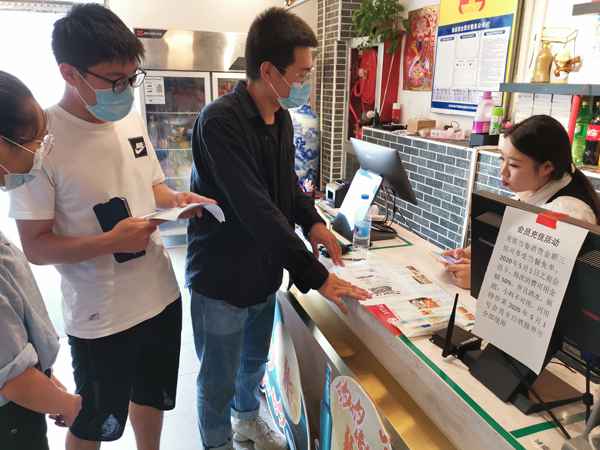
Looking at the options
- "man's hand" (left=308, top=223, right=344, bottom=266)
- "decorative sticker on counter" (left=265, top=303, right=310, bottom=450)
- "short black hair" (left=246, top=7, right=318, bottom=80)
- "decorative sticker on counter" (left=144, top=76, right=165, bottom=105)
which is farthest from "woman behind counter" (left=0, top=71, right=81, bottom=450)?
"decorative sticker on counter" (left=144, top=76, right=165, bottom=105)

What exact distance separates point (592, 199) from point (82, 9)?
69.4 inches

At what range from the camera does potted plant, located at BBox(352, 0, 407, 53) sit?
353 centimetres

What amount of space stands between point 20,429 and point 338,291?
2.95ft

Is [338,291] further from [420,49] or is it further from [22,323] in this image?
[420,49]

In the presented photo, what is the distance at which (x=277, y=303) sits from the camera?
1.93 metres

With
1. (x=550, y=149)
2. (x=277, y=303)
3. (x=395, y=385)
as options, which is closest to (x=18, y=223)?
(x=277, y=303)

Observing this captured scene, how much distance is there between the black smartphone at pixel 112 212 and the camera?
130cm

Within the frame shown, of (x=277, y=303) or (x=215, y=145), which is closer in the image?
(x=215, y=145)

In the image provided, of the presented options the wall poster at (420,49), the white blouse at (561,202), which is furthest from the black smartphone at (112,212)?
the wall poster at (420,49)

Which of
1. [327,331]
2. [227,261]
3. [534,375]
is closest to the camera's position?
[534,375]

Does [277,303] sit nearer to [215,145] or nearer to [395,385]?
[395,385]

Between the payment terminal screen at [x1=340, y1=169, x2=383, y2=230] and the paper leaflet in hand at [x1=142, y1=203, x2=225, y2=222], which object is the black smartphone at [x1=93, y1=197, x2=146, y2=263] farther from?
the payment terminal screen at [x1=340, y1=169, x2=383, y2=230]

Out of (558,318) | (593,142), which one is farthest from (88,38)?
(593,142)

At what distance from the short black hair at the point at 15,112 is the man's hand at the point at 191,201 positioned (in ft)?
1.70
